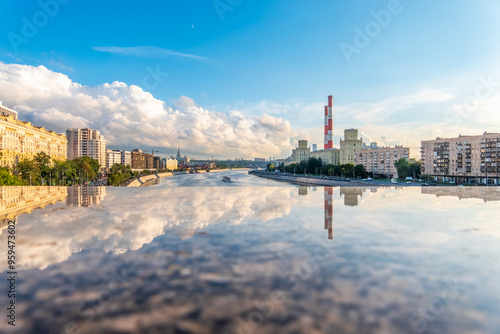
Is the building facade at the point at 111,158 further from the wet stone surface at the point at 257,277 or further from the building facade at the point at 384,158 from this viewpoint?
the wet stone surface at the point at 257,277

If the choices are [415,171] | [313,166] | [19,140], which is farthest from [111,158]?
[415,171]

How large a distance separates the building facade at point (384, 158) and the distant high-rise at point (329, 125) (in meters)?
26.8

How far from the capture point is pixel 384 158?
102 metres

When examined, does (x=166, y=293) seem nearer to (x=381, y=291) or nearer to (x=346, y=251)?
(x=381, y=291)

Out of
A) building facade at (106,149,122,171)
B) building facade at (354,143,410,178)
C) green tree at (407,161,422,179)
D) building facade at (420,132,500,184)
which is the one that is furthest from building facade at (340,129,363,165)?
building facade at (106,149,122,171)

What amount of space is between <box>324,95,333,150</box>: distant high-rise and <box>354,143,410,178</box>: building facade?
26.8 meters

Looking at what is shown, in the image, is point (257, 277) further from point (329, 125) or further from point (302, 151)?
point (302, 151)

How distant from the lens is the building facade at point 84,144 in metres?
139

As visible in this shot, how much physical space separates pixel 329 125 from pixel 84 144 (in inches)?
4637

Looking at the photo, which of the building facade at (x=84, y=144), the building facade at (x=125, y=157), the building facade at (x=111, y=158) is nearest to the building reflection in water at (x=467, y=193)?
the building facade at (x=84, y=144)

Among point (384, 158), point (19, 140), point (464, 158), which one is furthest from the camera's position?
point (384, 158)

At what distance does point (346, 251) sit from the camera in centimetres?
625

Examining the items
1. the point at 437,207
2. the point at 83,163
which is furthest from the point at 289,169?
the point at 437,207

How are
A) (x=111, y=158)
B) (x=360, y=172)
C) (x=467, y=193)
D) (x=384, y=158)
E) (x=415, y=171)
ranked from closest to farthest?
(x=467, y=193) < (x=415, y=171) < (x=360, y=172) < (x=384, y=158) < (x=111, y=158)
